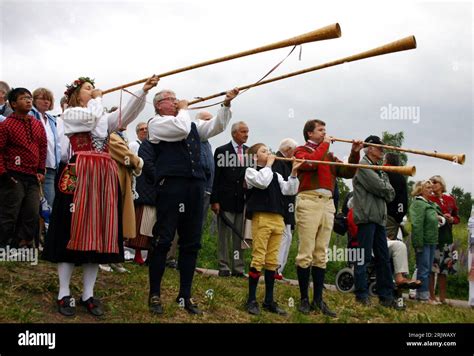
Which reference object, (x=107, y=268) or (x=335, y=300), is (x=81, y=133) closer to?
(x=107, y=268)

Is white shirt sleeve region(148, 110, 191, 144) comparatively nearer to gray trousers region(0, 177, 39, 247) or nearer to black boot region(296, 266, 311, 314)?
gray trousers region(0, 177, 39, 247)

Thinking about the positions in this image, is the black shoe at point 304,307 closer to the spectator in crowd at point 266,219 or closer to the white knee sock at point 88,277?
the spectator in crowd at point 266,219

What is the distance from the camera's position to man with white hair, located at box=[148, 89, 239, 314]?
6.34 m

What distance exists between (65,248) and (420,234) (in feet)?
18.8

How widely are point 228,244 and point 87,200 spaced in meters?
3.63

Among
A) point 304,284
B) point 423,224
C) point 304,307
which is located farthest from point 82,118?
point 423,224

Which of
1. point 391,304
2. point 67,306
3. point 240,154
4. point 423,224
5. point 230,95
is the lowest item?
point 391,304

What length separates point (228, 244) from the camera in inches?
369

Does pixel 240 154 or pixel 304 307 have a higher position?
pixel 240 154

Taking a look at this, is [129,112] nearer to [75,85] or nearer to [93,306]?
[75,85]

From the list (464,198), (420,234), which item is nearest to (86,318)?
(420,234)

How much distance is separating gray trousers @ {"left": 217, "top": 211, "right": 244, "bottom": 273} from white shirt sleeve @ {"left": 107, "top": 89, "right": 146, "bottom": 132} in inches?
125

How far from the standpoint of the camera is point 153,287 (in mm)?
6355

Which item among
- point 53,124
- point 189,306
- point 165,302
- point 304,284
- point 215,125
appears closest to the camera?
point 189,306
